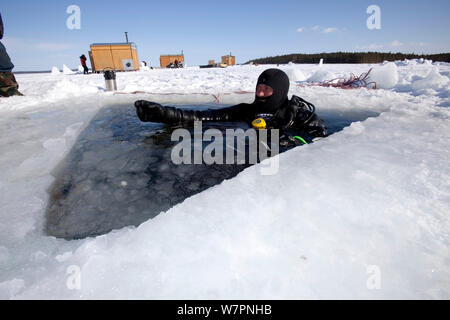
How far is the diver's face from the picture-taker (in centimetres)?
331

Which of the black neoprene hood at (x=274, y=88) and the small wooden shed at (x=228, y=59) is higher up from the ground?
the small wooden shed at (x=228, y=59)

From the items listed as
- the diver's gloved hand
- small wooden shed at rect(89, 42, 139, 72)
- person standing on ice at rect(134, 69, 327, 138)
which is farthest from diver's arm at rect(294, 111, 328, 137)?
small wooden shed at rect(89, 42, 139, 72)

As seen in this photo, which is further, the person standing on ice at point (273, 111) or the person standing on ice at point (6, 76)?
the person standing on ice at point (6, 76)

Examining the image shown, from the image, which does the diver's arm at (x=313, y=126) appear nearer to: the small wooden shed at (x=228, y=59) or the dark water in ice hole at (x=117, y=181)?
Answer: the dark water in ice hole at (x=117, y=181)

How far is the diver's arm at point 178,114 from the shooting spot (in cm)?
308

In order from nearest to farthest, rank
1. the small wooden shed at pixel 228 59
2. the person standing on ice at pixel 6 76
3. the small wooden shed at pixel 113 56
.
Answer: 1. the person standing on ice at pixel 6 76
2. the small wooden shed at pixel 113 56
3. the small wooden shed at pixel 228 59

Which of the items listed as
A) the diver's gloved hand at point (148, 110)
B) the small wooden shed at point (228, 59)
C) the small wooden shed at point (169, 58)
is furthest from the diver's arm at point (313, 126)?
the small wooden shed at point (228, 59)

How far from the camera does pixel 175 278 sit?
2.82 feet

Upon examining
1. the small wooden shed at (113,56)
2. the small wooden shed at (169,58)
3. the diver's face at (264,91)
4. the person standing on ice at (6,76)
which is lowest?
the diver's face at (264,91)

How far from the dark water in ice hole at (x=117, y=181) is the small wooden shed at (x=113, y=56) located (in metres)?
16.6

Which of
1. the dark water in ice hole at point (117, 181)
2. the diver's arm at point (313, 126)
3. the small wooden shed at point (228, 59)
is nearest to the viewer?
the dark water in ice hole at point (117, 181)

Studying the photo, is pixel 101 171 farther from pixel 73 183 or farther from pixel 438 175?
pixel 438 175

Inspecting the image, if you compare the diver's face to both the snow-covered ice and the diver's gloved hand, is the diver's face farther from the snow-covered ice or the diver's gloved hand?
the snow-covered ice

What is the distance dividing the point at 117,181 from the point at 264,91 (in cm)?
242
